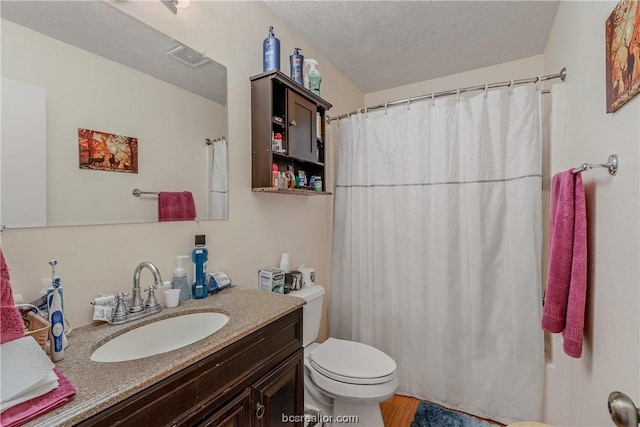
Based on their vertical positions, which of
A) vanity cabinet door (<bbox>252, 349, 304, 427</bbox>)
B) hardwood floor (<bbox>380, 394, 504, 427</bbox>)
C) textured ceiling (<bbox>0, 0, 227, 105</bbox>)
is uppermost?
textured ceiling (<bbox>0, 0, 227, 105</bbox>)

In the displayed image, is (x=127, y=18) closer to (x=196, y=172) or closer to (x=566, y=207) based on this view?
(x=196, y=172)

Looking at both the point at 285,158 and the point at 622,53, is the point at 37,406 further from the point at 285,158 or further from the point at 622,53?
the point at 622,53

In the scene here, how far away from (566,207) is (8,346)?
1701mm

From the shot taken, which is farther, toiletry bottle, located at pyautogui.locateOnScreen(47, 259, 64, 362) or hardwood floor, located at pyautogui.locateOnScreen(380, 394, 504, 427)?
hardwood floor, located at pyautogui.locateOnScreen(380, 394, 504, 427)

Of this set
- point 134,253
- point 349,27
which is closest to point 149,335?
point 134,253

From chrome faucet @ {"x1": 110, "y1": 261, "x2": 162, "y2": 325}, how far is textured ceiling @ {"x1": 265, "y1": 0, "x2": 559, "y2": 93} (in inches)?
60.8

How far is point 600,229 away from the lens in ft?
3.37

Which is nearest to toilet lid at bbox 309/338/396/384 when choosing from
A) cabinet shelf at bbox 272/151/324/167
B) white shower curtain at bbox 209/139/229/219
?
white shower curtain at bbox 209/139/229/219

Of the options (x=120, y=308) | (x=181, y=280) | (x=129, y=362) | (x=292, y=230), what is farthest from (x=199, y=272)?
(x=292, y=230)

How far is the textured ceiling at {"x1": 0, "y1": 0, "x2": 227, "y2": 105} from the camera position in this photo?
0.90 meters

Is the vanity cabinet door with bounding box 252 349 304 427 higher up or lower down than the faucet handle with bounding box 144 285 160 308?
lower down

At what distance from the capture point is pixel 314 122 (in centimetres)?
187

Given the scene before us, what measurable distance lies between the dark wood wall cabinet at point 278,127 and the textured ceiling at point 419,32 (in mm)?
438

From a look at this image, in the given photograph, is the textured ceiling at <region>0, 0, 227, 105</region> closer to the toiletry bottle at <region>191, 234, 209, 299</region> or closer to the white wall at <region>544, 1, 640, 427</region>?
the toiletry bottle at <region>191, 234, 209, 299</region>
